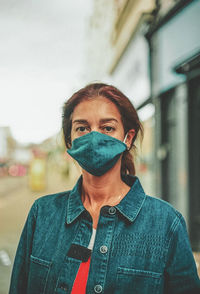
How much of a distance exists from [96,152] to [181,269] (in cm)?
68

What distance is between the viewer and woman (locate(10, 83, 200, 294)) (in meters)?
1.38

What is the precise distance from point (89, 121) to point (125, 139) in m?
0.25

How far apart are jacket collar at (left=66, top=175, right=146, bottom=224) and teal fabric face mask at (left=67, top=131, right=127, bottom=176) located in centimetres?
17

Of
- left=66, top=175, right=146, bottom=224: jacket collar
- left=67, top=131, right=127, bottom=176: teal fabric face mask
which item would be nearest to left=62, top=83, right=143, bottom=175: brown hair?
left=67, top=131, right=127, bottom=176: teal fabric face mask

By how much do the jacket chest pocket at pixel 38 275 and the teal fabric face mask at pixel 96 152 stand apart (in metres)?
0.51

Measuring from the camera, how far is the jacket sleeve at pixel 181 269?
138cm

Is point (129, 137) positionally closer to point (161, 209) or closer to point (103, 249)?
point (161, 209)

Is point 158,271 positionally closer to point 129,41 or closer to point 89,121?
point 89,121

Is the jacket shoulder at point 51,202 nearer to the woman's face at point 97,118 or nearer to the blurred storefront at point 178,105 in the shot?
the woman's face at point 97,118

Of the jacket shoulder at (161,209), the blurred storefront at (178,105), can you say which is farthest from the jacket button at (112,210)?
the blurred storefront at (178,105)

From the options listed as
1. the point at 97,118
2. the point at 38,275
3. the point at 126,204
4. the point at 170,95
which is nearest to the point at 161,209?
the point at 126,204

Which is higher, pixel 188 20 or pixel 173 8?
pixel 173 8

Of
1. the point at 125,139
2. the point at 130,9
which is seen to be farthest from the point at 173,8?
the point at 125,139

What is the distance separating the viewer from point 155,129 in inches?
254
